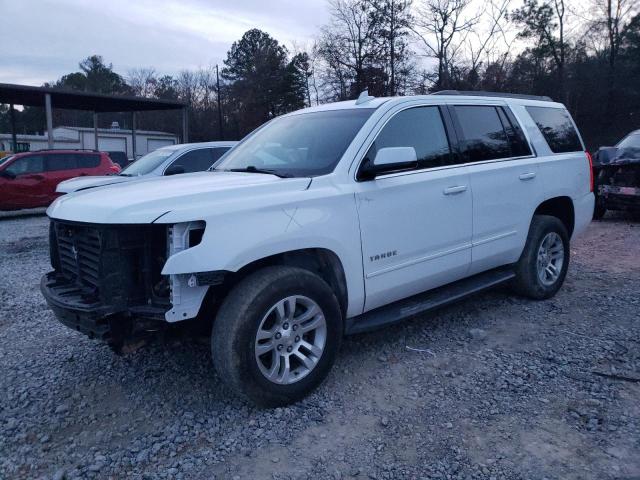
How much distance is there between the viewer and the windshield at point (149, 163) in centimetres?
910

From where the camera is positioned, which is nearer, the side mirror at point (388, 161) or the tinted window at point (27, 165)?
the side mirror at point (388, 161)

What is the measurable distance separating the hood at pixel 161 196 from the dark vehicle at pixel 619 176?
8.72m

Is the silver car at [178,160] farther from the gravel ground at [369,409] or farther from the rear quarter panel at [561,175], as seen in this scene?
the rear quarter panel at [561,175]

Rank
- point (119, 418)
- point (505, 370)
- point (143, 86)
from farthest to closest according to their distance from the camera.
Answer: point (143, 86) → point (505, 370) → point (119, 418)

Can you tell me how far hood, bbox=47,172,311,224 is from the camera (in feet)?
9.24

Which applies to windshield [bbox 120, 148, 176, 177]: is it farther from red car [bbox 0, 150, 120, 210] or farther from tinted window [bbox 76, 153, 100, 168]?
tinted window [bbox 76, 153, 100, 168]

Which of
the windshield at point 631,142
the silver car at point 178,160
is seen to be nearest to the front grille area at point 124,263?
the silver car at point 178,160

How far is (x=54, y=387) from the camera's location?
3598mm

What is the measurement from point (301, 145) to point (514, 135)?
222 cm

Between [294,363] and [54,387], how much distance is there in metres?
1.73

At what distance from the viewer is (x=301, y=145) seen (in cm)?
397

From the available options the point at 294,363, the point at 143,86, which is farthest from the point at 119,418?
the point at 143,86

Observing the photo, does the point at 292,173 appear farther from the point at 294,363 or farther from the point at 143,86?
the point at 143,86

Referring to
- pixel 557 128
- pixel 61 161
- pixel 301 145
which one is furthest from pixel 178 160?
pixel 61 161
